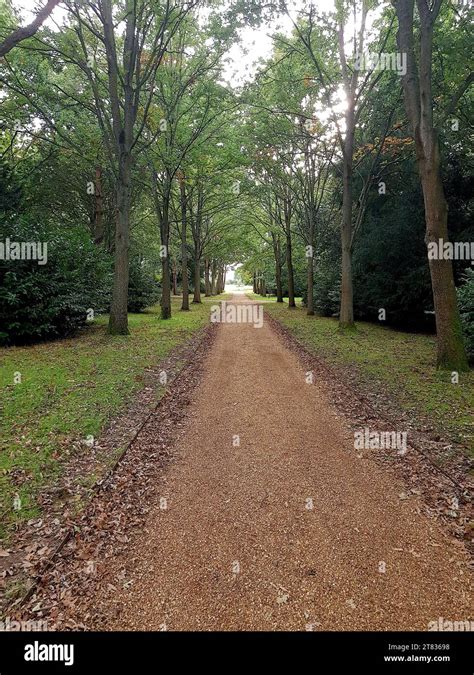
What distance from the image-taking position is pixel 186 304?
23469 millimetres

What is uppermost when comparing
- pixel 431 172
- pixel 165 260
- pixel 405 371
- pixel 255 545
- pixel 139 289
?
pixel 431 172

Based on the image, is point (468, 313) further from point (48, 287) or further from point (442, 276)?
point (48, 287)

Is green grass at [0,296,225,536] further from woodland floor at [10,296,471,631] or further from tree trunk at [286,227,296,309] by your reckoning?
tree trunk at [286,227,296,309]

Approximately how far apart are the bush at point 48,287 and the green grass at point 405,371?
7741 millimetres

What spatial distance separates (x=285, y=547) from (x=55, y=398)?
5.01 meters

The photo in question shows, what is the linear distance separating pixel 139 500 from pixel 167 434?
1.64 meters

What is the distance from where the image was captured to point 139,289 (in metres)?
21.4

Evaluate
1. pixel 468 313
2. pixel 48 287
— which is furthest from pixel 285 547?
pixel 48 287

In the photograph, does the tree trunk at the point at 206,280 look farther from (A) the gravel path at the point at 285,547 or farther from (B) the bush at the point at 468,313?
(A) the gravel path at the point at 285,547

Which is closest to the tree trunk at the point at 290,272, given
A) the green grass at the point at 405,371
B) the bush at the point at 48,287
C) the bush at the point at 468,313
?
the green grass at the point at 405,371

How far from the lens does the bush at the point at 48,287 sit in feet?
34.8

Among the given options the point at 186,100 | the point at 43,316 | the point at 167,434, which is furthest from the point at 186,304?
the point at 167,434

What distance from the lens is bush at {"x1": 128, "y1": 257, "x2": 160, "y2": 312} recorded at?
21.2m
